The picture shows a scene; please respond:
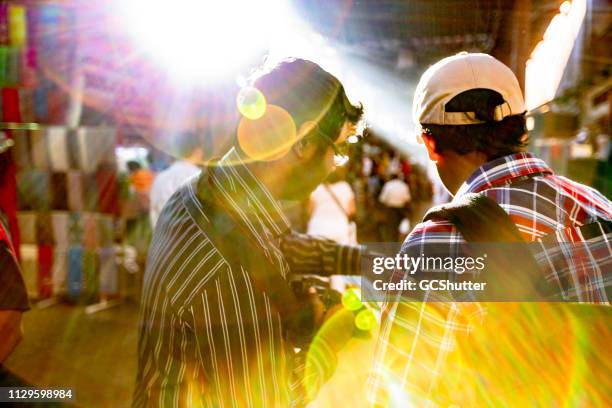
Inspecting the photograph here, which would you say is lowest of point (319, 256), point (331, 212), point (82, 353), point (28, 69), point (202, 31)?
point (82, 353)

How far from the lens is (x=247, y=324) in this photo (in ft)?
3.49

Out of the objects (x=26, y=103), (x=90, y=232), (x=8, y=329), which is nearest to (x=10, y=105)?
(x=26, y=103)

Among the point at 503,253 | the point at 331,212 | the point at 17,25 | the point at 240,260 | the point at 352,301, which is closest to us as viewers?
the point at 503,253

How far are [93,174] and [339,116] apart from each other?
4.81m

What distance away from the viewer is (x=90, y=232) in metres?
5.55

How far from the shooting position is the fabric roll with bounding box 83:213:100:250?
554 centimetres

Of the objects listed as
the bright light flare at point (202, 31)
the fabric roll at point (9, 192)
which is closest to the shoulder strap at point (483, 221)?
the bright light flare at point (202, 31)

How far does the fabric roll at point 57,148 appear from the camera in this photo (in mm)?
5395

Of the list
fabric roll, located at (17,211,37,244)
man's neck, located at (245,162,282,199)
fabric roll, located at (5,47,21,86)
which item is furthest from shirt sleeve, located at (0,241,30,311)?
fabric roll, located at (17,211,37,244)

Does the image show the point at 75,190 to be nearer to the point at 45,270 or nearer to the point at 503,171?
the point at 45,270

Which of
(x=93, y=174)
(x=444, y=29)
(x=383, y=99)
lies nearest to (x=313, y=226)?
(x=444, y=29)

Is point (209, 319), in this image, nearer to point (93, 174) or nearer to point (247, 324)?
point (247, 324)

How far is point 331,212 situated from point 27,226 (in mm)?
3021

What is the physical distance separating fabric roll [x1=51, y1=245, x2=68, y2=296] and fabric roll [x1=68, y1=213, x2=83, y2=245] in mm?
132
